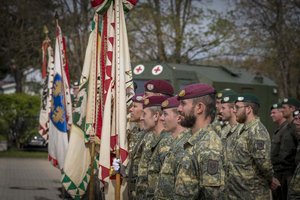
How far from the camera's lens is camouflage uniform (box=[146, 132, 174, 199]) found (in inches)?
254

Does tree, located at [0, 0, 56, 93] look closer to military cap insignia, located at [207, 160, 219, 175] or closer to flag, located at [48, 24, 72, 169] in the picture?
flag, located at [48, 24, 72, 169]

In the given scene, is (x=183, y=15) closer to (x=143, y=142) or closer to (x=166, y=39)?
(x=166, y=39)

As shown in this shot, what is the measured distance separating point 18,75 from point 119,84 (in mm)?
30121

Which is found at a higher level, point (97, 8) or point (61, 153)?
point (97, 8)

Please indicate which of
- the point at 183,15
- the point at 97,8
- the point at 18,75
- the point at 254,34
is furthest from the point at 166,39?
the point at 97,8

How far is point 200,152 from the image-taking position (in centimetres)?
510

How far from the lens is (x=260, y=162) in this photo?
759cm

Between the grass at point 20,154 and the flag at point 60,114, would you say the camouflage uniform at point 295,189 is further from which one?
the grass at point 20,154

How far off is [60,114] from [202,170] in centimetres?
764

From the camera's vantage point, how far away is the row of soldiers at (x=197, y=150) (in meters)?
5.11

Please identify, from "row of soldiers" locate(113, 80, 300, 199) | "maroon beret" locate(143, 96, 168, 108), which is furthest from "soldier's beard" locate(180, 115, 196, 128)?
"maroon beret" locate(143, 96, 168, 108)

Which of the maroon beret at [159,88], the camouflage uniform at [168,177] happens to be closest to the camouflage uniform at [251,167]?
the maroon beret at [159,88]

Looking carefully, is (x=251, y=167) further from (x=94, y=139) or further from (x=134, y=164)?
(x=94, y=139)

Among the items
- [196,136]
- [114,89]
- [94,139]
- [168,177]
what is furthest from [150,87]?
[196,136]
